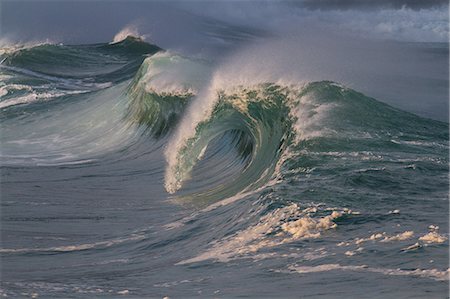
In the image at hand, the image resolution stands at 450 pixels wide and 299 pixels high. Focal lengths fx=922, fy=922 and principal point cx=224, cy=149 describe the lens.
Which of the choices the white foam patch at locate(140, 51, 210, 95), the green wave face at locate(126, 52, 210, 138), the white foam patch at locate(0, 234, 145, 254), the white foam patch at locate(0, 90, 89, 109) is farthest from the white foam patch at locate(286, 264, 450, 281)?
the white foam patch at locate(0, 90, 89, 109)

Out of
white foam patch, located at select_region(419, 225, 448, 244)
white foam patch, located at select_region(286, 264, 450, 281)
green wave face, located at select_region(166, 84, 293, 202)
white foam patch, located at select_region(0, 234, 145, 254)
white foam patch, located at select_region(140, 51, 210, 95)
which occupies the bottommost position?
white foam patch, located at select_region(0, 234, 145, 254)

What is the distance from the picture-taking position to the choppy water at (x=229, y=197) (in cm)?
843

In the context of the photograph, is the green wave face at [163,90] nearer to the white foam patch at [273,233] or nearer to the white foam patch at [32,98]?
the white foam patch at [32,98]

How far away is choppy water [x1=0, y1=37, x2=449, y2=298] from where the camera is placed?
27.7ft

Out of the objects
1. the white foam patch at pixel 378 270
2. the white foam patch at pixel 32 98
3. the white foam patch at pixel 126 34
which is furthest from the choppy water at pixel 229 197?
the white foam patch at pixel 126 34

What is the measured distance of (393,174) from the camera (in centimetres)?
1132

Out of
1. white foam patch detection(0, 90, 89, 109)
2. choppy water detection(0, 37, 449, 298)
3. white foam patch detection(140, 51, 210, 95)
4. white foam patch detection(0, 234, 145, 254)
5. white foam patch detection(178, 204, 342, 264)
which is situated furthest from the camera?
white foam patch detection(0, 90, 89, 109)

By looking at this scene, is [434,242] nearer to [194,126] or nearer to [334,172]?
[334,172]

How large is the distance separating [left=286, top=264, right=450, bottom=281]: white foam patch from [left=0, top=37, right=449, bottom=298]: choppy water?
2cm

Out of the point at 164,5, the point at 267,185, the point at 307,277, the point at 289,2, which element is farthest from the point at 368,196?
the point at 289,2

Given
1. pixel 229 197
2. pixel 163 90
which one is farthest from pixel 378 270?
pixel 163 90

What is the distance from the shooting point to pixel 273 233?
31.1 feet

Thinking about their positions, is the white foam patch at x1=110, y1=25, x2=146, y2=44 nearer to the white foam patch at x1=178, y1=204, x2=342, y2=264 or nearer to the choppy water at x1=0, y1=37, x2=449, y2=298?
the choppy water at x1=0, y1=37, x2=449, y2=298

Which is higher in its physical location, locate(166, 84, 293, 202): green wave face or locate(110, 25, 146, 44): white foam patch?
locate(110, 25, 146, 44): white foam patch
